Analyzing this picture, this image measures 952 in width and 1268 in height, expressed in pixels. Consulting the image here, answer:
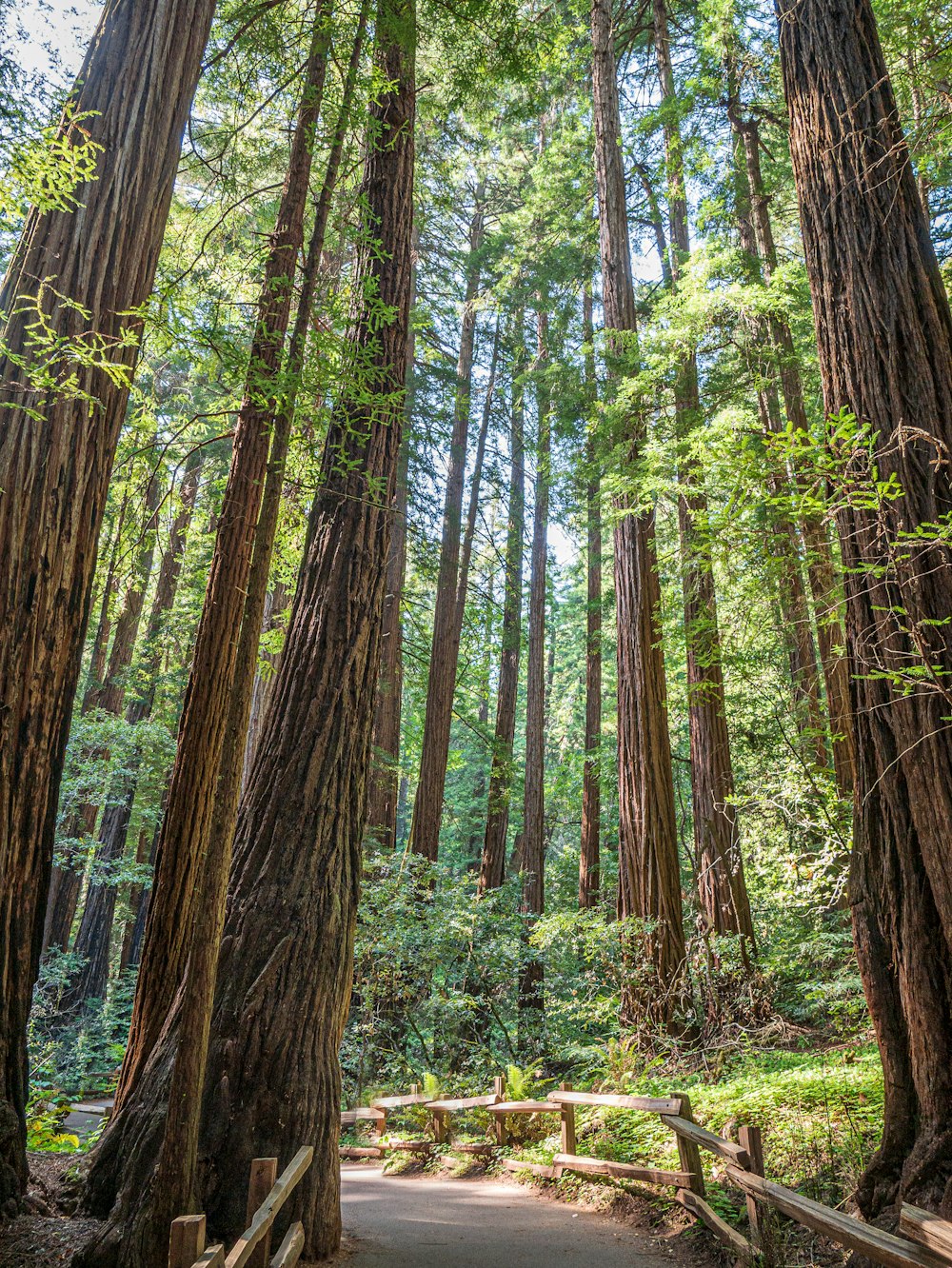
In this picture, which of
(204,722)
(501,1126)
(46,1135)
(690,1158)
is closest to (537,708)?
(501,1126)

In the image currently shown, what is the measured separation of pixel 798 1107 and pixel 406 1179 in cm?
505

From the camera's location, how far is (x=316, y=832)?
584 cm

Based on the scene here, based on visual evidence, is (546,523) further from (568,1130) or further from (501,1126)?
(568,1130)

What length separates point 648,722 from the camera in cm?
970

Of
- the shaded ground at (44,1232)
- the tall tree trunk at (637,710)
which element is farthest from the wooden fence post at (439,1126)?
the shaded ground at (44,1232)

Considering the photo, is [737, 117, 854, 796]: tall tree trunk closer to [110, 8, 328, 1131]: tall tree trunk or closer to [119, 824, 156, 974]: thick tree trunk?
[110, 8, 328, 1131]: tall tree trunk

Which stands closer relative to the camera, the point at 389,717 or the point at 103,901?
the point at 389,717

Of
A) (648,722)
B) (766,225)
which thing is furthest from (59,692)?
(766,225)

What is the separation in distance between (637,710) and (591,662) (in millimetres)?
9718

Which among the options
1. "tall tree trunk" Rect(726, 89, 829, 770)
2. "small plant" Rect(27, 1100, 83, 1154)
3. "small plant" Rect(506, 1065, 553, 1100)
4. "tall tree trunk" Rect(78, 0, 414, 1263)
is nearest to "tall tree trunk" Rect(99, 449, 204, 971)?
"small plant" Rect(27, 1100, 83, 1154)

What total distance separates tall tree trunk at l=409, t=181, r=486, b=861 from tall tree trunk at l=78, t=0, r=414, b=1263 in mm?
8602

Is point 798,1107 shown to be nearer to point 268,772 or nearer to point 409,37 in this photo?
point 268,772

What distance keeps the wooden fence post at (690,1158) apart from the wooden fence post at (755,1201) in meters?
0.95

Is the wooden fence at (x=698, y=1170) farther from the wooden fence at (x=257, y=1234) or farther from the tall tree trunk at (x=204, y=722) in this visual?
the tall tree trunk at (x=204, y=722)
